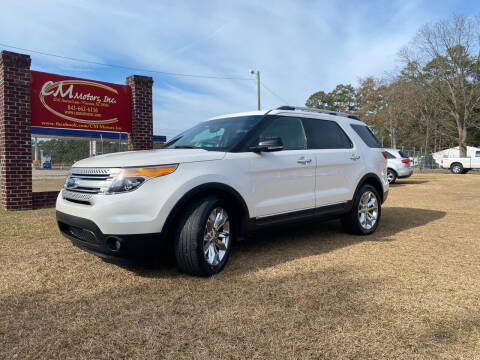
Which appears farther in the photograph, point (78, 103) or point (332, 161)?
point (78, 103)

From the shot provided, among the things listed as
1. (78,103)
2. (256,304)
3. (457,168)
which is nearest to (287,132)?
(256,304)

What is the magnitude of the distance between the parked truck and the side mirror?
26365 millimetres

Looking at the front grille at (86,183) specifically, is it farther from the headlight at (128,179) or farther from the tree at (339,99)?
the tree at (339,99)

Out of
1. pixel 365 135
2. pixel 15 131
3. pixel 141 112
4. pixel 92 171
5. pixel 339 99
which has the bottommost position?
pixel 92 171

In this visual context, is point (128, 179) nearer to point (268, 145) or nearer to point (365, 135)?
point (268, 145)

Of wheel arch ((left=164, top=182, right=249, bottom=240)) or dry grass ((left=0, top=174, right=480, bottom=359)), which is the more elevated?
wheel arch ((left=164, top=182, right=249, bottom=240))

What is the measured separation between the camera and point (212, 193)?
3654mm

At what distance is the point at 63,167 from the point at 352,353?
77.7 ft

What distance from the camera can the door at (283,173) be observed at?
402 cm

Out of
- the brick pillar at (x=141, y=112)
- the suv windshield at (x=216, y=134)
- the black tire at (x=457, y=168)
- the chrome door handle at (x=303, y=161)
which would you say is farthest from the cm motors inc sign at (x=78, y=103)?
the black tire at (x=457, y=168)

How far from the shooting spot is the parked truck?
2505 centimetres

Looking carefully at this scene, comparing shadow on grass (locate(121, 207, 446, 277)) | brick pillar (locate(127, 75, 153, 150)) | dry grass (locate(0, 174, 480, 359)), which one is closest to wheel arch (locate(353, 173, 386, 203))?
shadow on grass (locate(121, 207, 446, 277))

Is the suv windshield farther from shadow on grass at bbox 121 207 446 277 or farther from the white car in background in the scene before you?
the white car in background

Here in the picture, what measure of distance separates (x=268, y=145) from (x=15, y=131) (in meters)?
6.24
